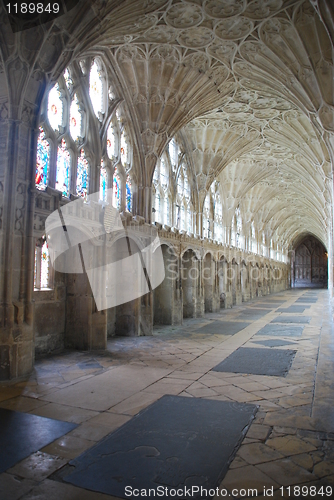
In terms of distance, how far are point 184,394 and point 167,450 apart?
1862 mm

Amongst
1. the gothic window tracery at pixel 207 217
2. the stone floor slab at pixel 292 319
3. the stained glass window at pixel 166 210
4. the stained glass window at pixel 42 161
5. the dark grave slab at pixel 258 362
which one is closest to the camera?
the dark grave slab at pixel 258 362

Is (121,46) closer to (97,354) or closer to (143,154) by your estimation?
(143,154)

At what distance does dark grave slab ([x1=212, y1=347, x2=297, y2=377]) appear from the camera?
6.89 metres

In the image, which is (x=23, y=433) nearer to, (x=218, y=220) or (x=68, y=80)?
(x=68, y=80)

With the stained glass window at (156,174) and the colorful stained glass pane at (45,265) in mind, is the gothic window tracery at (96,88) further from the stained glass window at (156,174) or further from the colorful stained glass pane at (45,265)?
the colorful stained glass pane at (45,265)

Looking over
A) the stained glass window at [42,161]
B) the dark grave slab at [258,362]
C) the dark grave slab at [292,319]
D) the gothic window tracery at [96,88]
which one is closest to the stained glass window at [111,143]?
the gothic window tracery at [96,88]

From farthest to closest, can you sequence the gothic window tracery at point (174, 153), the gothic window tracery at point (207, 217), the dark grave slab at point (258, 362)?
the gothic window tracery at point (207, 217) < the gothic window tracery at point (174, 153) < the dark grave slab at point (258, 362)

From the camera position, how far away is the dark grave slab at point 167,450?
126 inches

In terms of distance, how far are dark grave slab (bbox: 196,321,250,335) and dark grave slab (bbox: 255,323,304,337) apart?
805mm

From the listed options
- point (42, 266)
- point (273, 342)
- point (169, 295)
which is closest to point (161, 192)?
point (169, 295)

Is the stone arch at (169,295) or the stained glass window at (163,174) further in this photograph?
the stained glass window at (163,174)

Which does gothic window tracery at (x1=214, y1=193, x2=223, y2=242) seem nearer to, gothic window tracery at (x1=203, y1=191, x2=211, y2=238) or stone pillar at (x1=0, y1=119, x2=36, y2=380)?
gothic window tracery at (x1=203, y1=191, x2=211, y2=238)

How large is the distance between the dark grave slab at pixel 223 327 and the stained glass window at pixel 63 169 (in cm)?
635

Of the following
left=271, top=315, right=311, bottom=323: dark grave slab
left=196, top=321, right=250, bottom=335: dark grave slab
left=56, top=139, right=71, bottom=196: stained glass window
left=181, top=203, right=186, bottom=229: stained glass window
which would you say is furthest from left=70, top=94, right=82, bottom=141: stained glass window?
left=271, top=315, right=311, bottom=323: dark grave slab
